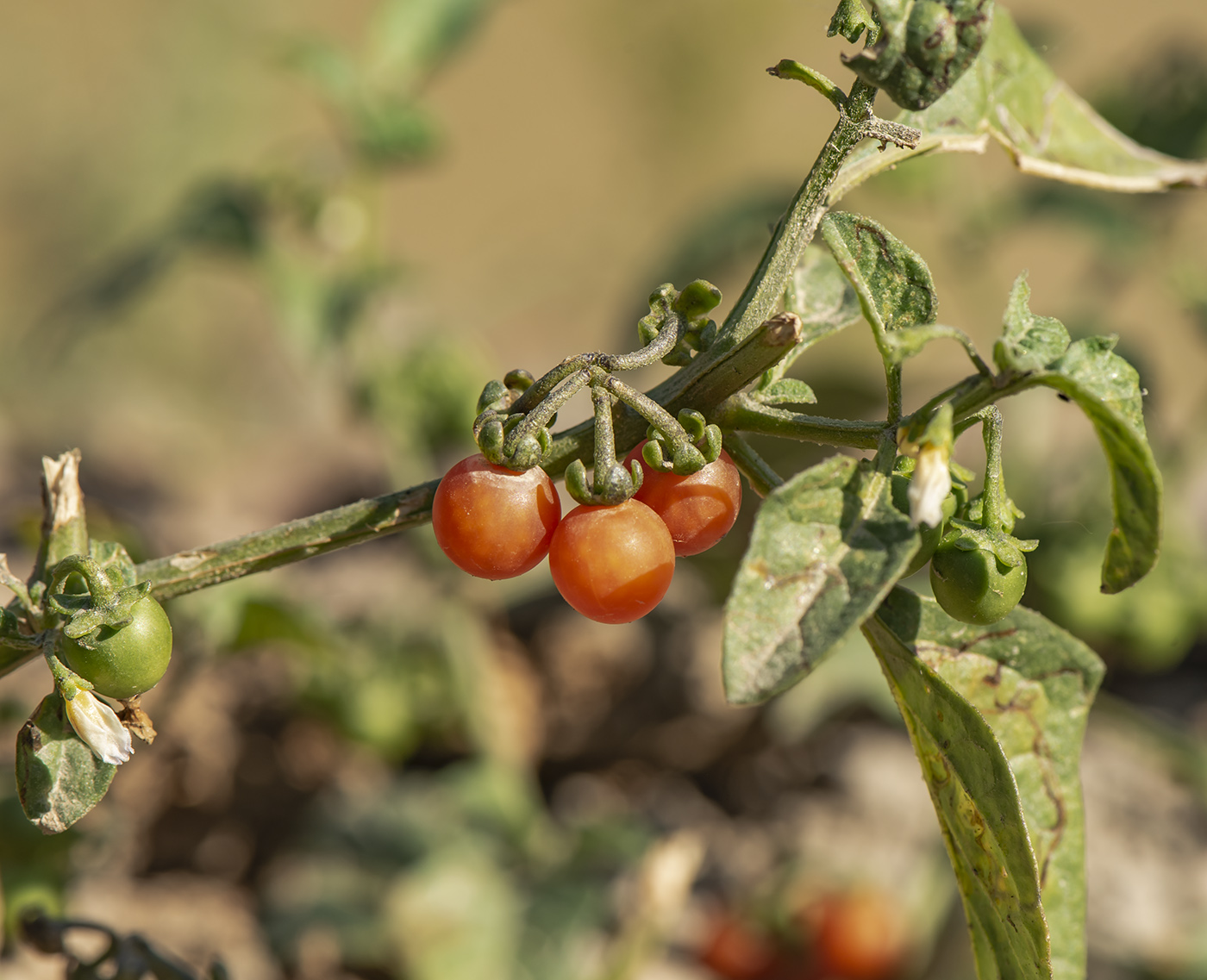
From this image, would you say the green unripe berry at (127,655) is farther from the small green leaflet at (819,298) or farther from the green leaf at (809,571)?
the small green leaflet at (819,298)

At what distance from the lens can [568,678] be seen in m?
2.80

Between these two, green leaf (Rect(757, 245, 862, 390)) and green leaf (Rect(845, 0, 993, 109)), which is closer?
green leaf (Rect(845, 0, 993, 109))

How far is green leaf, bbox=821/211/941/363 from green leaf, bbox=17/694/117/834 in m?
0.72

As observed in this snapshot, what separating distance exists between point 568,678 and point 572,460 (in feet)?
6.38

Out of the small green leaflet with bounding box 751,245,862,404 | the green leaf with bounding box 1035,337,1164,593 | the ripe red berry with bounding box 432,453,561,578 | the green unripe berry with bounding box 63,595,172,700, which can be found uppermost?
the green leaf with bounding box 1035,337,1164,593

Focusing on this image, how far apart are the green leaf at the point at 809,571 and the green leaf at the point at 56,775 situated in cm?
54

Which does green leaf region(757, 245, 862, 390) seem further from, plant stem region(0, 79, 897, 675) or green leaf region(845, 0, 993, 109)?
green leaf region(845, 0, 993, 109)

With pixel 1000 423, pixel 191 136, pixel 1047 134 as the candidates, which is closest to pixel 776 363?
pixel 1000 423

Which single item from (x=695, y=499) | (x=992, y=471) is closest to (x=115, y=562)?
(x=695, y=499)

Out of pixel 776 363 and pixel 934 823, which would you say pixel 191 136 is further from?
pixel 776 363

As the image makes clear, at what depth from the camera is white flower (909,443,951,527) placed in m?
0.75

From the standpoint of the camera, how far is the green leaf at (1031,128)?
1131mm

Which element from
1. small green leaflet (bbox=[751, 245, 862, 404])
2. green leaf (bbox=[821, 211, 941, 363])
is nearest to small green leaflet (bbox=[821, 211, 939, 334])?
green leaf (bbox=[821, 211, 941, 363])

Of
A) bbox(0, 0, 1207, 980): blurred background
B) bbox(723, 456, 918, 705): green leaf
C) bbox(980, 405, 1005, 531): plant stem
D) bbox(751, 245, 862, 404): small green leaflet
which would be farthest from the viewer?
bbox(0, 0, 1207, 980): blurred background
